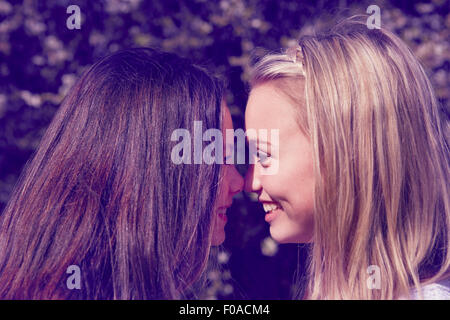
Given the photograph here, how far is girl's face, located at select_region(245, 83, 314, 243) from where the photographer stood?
1.86 metres

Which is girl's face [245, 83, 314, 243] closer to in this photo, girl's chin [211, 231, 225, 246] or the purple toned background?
girl's chin [211, 231, 225, 246]

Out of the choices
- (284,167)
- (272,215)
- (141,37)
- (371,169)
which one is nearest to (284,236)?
(272,215)

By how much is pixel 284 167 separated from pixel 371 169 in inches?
11.9

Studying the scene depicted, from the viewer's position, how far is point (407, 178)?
1756mm

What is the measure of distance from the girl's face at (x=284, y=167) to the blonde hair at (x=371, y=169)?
3.4 inches

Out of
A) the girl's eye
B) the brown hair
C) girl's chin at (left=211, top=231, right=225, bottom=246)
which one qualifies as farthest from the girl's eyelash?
girl's chin at (left=211, top=231, right=225, bottom=246)

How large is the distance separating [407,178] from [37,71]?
148cm

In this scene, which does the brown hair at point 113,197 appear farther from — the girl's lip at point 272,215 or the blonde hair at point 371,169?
the blonde hair at point 371,169

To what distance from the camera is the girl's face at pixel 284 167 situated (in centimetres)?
186

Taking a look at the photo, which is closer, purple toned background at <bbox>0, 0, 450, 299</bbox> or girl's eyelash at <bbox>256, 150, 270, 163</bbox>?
girl's eyelash at <bbox>256, 150, 270, 163</bbox>

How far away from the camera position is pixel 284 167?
1.89m

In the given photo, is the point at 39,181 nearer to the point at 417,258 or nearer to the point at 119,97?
the point at 119,97

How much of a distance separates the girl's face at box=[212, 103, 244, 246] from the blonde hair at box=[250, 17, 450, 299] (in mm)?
312
